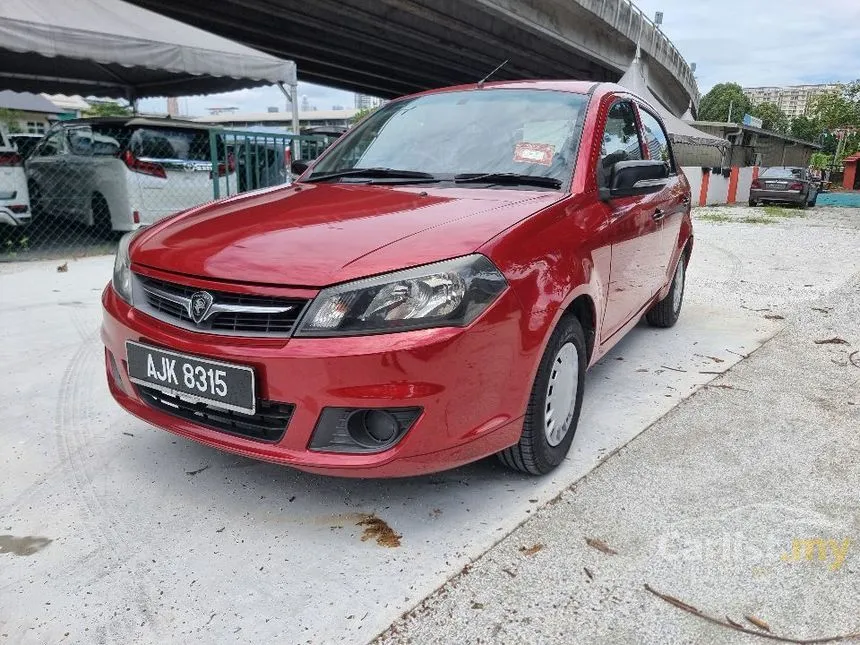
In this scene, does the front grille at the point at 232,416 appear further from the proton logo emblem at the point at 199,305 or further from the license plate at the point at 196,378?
the proton logo emblem at the point at 199,305

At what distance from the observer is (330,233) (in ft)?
7.27

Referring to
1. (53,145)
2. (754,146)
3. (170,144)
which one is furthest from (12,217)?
(754,146)

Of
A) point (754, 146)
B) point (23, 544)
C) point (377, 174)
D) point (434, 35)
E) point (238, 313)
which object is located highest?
point (434, 35)

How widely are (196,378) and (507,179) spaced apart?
146 centimetres

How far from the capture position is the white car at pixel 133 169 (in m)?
7.61

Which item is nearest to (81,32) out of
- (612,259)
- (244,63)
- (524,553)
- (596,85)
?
(244,63)

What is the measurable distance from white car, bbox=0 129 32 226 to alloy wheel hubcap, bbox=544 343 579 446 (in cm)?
699

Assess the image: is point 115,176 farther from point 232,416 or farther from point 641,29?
point 641,29

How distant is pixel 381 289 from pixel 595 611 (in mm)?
1095

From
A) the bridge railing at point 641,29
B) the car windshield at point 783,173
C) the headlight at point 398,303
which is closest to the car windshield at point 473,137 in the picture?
the headlight at point 398,303

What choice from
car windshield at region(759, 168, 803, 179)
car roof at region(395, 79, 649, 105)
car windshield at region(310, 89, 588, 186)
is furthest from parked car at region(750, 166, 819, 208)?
car windshield at region(310, 89, 588, 186)

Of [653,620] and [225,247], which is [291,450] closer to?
[225,247]

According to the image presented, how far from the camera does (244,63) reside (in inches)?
361

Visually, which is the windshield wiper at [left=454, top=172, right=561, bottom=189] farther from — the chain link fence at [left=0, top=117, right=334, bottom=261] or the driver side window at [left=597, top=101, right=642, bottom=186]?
the chain link fence at [left=0, top=117, right=334, bottom=261]
